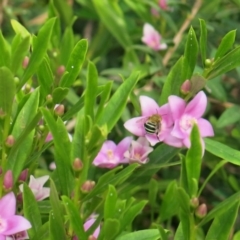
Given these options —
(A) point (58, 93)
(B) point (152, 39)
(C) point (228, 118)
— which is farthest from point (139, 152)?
(B) point (152, 39)

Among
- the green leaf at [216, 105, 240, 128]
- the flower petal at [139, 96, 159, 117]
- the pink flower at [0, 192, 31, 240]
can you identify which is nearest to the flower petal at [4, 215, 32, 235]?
the pink flower at [0, 192, 31, 240]

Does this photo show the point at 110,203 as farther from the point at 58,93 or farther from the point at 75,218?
the point at 58,93

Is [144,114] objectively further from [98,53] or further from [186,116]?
[98,53]

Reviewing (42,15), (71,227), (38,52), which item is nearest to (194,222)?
(71,227)

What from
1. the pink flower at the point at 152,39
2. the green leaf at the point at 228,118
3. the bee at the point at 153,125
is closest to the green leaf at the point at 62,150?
the bee at the point at 153,125

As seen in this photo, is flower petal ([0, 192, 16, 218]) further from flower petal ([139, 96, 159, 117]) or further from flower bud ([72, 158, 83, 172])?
flower petal ([139, 96, 159, 117])

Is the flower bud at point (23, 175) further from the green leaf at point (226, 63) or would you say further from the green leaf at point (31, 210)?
the green leaf at point (226, 63)
